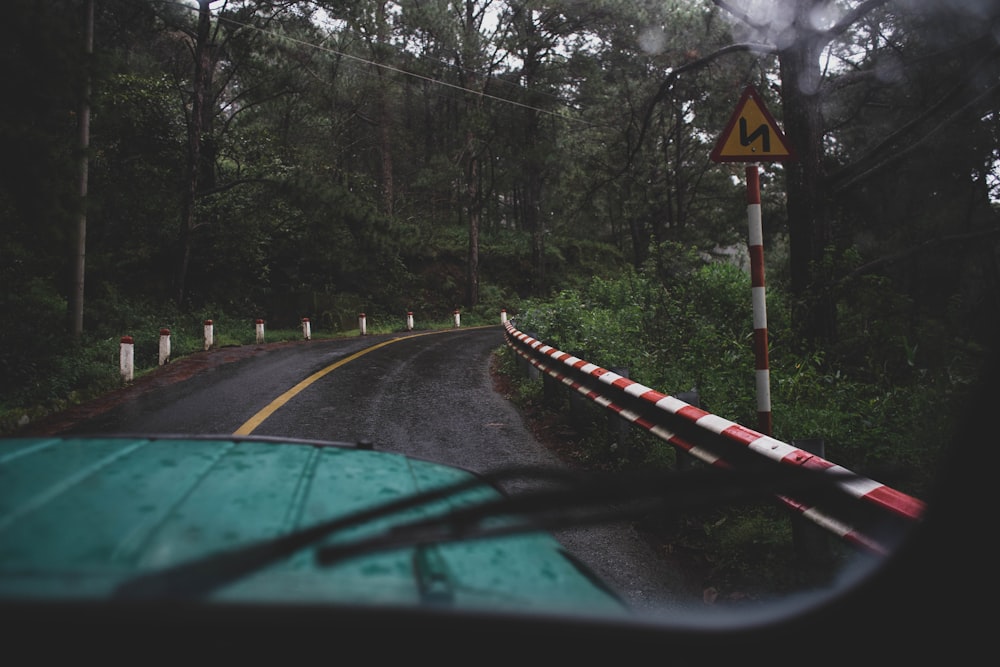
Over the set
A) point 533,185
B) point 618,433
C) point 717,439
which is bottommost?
point 618,433

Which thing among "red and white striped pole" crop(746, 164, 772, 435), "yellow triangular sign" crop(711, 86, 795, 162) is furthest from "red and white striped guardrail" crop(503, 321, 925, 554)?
"yellow triangular sign" crop(711, 86, 795, 162)

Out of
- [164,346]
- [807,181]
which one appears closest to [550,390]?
[807,181]

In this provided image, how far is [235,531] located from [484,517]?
0.58 m

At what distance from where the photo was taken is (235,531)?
127 centimetres

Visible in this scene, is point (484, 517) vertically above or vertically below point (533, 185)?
below

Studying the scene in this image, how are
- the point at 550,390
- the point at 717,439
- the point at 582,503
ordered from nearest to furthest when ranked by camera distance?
the point at 582,503 < the point at 717,439 < the point at 550,390

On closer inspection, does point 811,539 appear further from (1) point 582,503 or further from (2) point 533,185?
(2) point 533,185

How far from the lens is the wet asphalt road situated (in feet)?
12.0

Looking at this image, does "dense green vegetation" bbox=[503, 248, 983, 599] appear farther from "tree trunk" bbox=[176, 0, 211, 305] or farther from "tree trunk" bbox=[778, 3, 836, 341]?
"tree trunk" bbox=[176, 0, 211, 305]

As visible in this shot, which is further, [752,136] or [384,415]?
[384,415]

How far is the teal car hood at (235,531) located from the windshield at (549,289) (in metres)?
0.02

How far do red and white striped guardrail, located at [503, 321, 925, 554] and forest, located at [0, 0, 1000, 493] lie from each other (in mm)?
970

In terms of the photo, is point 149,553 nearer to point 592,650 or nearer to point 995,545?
point 592,650

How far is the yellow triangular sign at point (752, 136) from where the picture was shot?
16.3 feet
